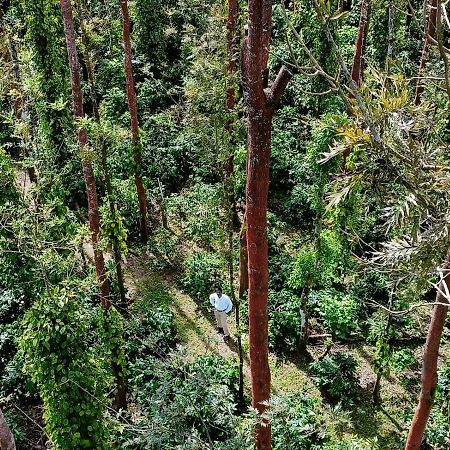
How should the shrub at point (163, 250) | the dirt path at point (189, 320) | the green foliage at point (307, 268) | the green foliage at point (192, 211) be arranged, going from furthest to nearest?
the shrub at point (163, 250)
the green foliage at point (192, 211)
the dirt path at point (189, 320)
the green foliage at point (307, 268)

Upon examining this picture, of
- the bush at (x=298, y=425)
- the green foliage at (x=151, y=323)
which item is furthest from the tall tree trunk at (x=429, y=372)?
the green foliage at (x=151, y=323)

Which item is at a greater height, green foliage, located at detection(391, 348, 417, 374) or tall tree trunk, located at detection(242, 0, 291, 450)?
tall tree trunk, located at detection(242, 0, 291, 450)

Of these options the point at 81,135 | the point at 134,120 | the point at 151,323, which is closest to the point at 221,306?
the point at 151,323

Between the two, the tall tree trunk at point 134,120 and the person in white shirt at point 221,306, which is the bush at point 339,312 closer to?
the person in white shirt at point 221,306

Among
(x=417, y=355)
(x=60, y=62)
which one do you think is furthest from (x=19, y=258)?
(x=417, y=355)

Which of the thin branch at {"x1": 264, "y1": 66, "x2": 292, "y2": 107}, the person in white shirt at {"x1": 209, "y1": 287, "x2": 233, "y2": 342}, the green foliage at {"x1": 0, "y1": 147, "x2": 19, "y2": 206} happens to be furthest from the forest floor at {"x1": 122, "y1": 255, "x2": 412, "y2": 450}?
the thin branch at {"x1": 264, "y1": 66, "x2": 292, "y2": 107}

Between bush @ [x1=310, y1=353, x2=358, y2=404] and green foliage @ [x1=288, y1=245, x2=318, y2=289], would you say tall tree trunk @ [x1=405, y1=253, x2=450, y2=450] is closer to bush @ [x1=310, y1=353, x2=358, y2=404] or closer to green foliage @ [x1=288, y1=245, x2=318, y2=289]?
bush @ [x1=310, y1=353, x2=358, y2=404]
